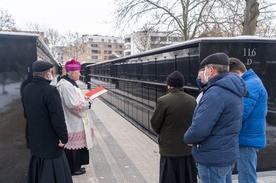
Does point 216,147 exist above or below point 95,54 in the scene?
below

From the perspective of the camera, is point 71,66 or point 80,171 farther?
point 80,171

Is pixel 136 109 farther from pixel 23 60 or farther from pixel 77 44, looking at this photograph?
pixel 77 44

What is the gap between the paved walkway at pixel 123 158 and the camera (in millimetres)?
4484

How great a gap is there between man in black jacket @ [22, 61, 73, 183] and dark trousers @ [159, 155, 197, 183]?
1.32 meters

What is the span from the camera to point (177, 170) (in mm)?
3291

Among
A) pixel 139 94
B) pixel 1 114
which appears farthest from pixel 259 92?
pixel 139 94

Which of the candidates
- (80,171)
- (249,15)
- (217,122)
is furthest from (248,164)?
(249,15)

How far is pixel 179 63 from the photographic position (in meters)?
5.26

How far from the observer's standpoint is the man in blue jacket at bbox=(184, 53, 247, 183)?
7.86ft

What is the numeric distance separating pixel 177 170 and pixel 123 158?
245 cm

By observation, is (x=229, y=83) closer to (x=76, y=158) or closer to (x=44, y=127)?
(x=44, y=127)

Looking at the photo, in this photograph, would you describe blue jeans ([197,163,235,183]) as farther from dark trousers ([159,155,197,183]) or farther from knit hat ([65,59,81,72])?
knit hat ([65,59,81,72])

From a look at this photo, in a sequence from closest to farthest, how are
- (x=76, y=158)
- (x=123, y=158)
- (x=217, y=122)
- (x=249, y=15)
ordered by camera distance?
(x=217, y=122) < (x=76, y=158) < (x=123, y=158) < (x=249, y=15)

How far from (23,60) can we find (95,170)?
2420mm
